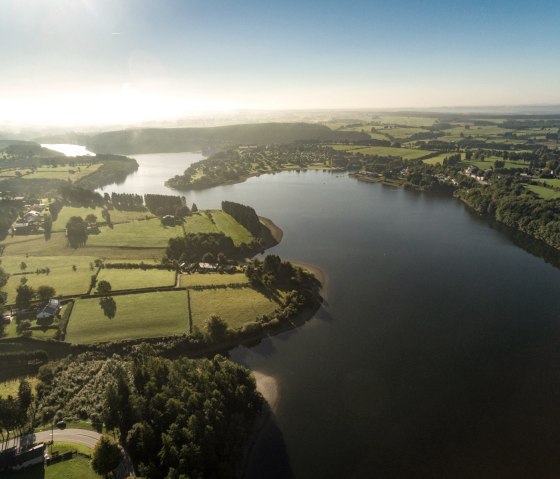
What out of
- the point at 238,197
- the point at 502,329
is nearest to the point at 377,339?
the point at 502,329

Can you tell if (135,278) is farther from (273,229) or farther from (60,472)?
(273,229)

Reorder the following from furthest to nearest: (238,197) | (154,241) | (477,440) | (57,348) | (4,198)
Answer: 1. (238,197)
2. (4,198)
3. (154,241)
4. (57,348)
5. (477,440)

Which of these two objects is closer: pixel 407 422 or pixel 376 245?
pixel 407 422

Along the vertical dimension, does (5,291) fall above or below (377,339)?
above

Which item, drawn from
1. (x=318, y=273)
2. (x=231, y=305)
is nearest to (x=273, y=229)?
(x=318, y=273)

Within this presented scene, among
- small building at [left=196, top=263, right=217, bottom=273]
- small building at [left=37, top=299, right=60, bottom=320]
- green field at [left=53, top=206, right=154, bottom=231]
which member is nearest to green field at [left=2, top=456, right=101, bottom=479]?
small building at [left=37, top=299, right=60, bottom=320]

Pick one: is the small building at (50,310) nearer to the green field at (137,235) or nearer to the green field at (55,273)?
the green field at (55,273)

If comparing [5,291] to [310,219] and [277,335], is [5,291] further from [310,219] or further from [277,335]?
[310,219]
